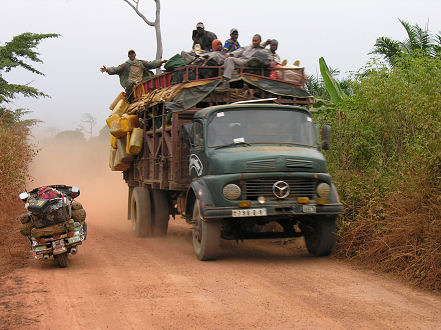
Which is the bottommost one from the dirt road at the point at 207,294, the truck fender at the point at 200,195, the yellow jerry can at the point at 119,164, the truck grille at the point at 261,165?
the dirt road at the point at 207,294

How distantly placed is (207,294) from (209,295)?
6 cm

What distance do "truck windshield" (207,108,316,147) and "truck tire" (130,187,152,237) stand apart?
12.4 feet

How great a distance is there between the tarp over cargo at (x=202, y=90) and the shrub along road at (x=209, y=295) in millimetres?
2664

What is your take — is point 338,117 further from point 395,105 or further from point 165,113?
point 165,113

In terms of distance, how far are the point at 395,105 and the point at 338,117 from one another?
148cm

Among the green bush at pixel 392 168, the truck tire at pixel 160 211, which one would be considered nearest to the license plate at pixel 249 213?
the green bush at pixel 392 168

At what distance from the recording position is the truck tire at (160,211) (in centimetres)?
1224

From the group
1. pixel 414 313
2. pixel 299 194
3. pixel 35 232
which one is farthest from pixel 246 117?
pixel 414 313

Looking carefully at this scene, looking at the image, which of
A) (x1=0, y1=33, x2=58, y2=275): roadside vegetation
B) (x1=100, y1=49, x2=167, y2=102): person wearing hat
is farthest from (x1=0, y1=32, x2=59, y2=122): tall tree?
(x1=100, y1=49, x2=167, y2=102): person wearing hat

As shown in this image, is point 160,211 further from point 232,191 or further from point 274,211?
point 274,211

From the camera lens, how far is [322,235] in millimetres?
8828

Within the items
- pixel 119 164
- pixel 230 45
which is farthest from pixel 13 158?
pixel 230 45

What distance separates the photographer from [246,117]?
9.09 m

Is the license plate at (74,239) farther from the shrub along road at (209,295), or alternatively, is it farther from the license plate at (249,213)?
the license plate at (249,213)
